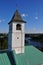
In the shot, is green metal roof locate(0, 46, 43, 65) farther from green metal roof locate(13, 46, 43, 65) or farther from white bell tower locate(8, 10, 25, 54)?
white bell tower locate(8, 10, 25, 54)

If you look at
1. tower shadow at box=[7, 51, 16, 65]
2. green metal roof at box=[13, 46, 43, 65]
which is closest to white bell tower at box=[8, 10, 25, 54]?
green metal roof at box=[13, 46, 43, 65]

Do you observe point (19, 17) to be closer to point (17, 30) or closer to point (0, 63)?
point (17, 30)

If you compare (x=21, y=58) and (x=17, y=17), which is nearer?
(x=21, y=58)

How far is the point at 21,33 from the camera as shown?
586 inches

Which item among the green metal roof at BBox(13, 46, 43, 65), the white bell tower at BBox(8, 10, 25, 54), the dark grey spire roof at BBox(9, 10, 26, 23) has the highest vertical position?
the dark grey spire roof at BBox(9, 10, 26, 23)

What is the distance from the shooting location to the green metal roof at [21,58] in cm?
1261

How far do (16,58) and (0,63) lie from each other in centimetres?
205

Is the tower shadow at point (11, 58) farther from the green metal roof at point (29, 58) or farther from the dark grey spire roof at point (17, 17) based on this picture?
the dark grey spire roof at point (17, 17)

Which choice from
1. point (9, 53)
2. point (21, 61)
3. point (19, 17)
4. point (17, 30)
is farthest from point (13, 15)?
point (21, 61)

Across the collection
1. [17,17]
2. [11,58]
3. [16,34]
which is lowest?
[11,58]

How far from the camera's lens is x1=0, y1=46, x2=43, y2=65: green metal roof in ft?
41.4

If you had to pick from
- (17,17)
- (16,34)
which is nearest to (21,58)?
(16,34)

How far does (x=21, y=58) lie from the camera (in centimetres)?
1372

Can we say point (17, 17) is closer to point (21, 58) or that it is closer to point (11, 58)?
point (21, 58)
